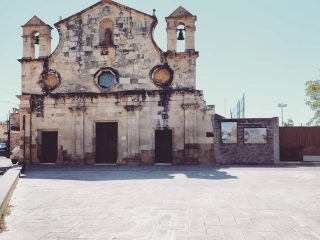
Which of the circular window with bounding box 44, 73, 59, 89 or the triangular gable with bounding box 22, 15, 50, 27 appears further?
the triangular gable with bounding box 22, 15, 50, 27

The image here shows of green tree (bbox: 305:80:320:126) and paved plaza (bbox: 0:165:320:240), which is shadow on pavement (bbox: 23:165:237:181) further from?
green tree (bbox: 305:80:320:126)

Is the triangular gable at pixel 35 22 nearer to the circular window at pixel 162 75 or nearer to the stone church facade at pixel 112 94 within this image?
the stone church facade at pixel 112 94

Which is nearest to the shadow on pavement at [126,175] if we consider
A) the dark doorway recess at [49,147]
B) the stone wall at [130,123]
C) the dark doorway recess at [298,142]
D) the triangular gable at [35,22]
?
the stone wall at [130,123]

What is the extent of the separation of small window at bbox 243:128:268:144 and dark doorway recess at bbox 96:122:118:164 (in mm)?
7373

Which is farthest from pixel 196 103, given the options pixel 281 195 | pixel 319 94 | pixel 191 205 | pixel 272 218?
pixel 319 94

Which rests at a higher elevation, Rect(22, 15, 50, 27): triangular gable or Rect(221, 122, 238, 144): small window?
Rect(22, 15, 50, 27): triangular gable

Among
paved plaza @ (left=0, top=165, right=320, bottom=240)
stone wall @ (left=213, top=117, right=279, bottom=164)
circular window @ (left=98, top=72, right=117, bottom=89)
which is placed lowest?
paved plaza @ (left=0, top=165, right=320, bottom=240)

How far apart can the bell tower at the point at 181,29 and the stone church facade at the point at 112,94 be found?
5 centimetres

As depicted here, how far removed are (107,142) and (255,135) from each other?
8.33m

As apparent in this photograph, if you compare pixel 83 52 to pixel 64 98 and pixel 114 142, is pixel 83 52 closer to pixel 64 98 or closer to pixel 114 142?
pixel 64 98

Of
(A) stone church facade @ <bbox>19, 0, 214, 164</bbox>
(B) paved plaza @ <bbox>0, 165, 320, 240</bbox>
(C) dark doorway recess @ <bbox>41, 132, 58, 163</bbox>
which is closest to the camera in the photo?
(B) paved plaza @ <bbox>0, 165, 320, 240</bbox>

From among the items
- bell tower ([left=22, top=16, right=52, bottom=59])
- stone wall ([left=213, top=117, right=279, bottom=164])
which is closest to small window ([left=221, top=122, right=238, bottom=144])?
stone wall ([left=213, top=117, right=279, bottom=164])

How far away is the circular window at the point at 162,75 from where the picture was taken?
19109mm

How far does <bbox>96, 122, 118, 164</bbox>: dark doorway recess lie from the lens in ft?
64.3
